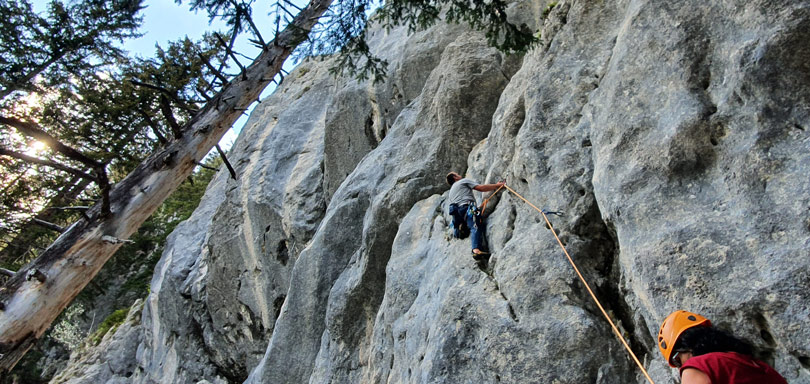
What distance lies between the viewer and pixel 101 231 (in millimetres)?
6266

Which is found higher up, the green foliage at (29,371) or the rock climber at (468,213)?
the green foliage at (29,371)

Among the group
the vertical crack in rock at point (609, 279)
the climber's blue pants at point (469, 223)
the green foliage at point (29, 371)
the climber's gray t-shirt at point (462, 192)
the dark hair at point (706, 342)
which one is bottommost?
the vertical crack in rock at point (609, 279)

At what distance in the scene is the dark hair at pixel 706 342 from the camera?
3992 millimetres

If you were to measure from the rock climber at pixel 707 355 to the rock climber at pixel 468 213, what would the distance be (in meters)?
3.38

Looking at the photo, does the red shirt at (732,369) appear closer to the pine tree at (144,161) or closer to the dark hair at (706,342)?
the dark hair at (706,342)

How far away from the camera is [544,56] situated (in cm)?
902

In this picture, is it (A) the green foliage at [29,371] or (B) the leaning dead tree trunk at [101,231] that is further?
(A) the green foliage at [29,371]

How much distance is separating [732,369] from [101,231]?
6.36 metres

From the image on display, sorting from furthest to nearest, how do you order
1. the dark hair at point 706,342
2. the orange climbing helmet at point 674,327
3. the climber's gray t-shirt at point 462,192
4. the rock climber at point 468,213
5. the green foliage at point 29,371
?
the green foliage at point 29,371 < the climber's gray t-shirt at point 462,192 < the rock climber at point 468,213 < the orange climbing helmet at point 674,327 < the dark hair at point 706,342

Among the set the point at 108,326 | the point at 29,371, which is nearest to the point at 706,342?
the point at 108,326

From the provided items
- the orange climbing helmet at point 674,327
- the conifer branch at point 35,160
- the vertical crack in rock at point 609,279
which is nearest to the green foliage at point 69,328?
the conifer branch at point 35,160

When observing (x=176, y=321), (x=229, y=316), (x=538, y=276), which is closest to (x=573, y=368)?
(x=538, y=276)

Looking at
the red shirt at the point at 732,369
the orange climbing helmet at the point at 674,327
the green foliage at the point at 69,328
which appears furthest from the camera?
the green foliage at the point at 69,328

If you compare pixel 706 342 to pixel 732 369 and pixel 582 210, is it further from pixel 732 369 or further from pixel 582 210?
pixel 582 210
